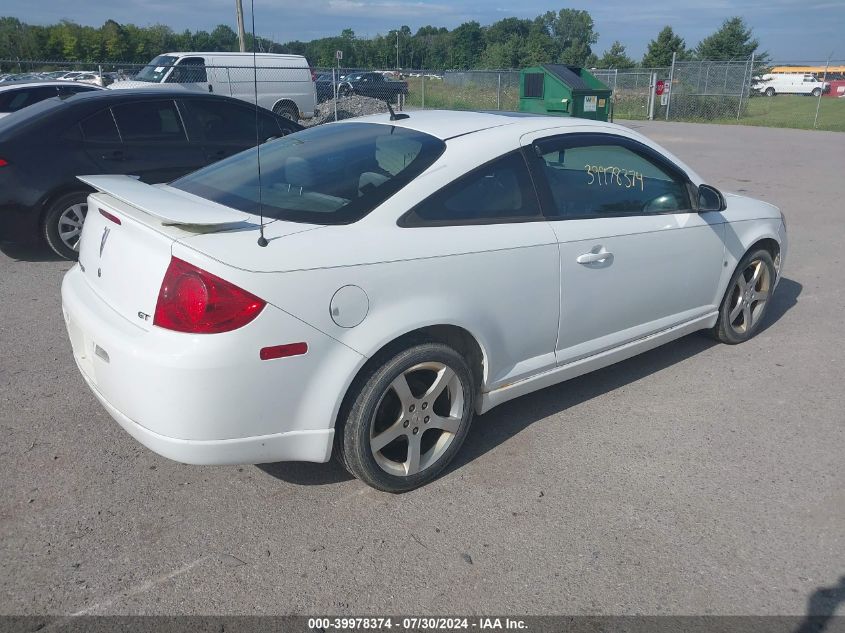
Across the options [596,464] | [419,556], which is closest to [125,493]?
[419,556]

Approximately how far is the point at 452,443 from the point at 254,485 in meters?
0.93

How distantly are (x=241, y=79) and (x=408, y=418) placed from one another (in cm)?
1757

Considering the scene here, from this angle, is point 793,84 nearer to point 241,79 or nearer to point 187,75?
point 241,79

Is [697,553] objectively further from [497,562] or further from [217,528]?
[217,528]

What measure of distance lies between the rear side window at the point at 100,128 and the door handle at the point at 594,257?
5225 mm

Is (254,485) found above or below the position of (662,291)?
below

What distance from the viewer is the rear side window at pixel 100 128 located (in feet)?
22.3

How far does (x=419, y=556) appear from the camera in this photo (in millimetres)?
2840

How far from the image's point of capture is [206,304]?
2.60 m

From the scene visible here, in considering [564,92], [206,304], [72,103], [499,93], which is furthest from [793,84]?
[206,304]

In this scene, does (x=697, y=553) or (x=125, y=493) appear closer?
(x=697, y=553)

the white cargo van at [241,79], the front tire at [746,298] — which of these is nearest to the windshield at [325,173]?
the front tire at [746,298]

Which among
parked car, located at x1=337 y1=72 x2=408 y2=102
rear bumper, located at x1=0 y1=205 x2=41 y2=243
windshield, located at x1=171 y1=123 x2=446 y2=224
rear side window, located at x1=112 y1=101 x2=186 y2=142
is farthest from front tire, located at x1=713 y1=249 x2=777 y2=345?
parked car, located at x1=337 y1=72 x2=408 y2=102

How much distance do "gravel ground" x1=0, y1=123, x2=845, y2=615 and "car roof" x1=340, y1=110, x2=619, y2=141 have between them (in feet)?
5.11
